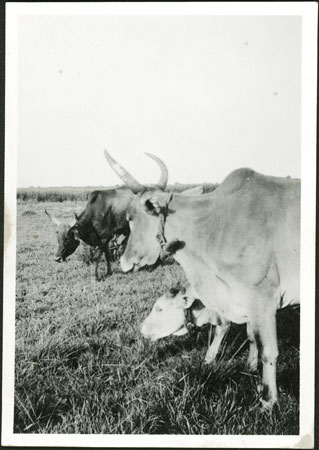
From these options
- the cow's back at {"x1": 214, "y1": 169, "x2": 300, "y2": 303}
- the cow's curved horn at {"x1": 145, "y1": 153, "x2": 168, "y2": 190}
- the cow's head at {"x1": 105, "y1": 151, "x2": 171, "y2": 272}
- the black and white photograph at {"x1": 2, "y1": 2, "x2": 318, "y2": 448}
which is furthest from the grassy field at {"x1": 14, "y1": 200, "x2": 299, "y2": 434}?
the cow's curved horn at {"x1": 145, "y1": 153, "x2": 168, "y2": 190}

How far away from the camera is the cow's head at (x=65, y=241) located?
381 centimetres

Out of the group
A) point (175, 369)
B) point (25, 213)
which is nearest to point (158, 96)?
point (25, 213)

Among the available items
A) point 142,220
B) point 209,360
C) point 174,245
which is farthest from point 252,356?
point 142,220

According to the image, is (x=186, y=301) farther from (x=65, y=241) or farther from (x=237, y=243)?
(x=65, y=241)

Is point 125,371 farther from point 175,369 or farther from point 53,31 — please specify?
point 53,31

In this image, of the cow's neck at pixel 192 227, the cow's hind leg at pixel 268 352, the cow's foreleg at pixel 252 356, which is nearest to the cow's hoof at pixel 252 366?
the cow's foreleg at pixel 252 356

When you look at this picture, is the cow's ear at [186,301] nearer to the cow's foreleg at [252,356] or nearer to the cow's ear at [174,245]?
the cow's ear at [174,245]

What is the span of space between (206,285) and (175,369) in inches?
26.8

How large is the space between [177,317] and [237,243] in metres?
0.75

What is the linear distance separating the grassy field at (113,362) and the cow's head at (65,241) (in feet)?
0.17

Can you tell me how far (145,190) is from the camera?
3674 millimetres

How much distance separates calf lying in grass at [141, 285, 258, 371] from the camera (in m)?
3.72

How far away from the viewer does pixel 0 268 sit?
378 cm

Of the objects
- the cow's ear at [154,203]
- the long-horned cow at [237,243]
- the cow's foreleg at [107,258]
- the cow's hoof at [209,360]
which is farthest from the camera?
the cow's foreleg at [107,258]
